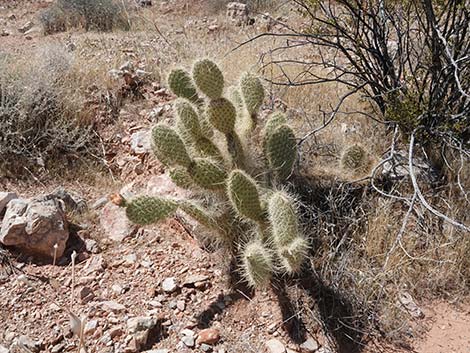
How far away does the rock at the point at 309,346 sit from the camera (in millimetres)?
2480

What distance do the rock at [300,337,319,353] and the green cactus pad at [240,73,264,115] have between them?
4.99ft

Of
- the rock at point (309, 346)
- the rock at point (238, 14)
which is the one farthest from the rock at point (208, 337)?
the rock at point (238, 14)

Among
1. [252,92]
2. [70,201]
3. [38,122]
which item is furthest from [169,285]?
[38,122]

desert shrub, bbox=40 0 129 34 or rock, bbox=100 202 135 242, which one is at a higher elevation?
rock, bbox=100 202 135 242

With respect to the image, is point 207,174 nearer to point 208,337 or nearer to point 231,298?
point 231,298

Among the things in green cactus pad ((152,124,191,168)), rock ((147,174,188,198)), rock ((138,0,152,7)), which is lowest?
rock ((138,0,152,7))

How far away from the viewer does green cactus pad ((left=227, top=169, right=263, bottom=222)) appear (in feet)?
8.79

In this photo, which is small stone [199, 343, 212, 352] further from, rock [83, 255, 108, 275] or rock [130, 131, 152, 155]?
rock [130, 131, 152, 155]

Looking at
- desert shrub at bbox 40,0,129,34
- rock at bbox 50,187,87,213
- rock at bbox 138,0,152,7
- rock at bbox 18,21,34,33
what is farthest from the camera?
rock at bbox 138,0,152,7

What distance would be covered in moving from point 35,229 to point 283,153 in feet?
5.11

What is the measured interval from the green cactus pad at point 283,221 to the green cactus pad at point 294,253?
0.14 ft

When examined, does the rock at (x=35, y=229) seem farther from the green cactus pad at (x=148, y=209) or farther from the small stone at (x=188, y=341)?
the small stone at (x=188, y=341)

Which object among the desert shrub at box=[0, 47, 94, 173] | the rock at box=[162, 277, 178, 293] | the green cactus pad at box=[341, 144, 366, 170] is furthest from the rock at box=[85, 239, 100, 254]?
the green cactus pad at box=[341, 144, 366, 170]

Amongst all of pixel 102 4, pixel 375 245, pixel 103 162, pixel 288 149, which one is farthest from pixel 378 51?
pixel 102 4
